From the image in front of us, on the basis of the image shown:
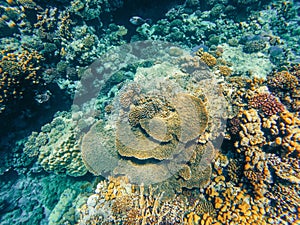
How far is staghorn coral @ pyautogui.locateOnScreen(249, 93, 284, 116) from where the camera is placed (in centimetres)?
379

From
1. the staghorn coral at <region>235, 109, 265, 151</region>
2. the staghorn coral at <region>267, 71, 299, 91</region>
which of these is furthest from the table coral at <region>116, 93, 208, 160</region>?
the staghorn coral at <region>267, 71, 299, 91</region>

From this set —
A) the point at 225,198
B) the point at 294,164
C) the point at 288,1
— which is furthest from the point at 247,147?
the point at 288,1

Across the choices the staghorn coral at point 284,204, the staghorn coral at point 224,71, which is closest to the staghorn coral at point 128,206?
the staghorn coral at point 284,204

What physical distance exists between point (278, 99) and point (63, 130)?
648cm

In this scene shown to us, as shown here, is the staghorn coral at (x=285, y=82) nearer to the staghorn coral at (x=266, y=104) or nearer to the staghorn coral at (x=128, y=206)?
the staghorn coral at (x=266, y=104)

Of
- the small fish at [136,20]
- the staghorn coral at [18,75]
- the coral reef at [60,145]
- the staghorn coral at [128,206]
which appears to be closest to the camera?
the staghorn coral at [128,206]

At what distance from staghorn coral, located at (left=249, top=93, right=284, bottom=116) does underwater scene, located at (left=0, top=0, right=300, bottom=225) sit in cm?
3

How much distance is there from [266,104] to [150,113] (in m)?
2.63

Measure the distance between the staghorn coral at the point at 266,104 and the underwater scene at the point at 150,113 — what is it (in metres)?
0.03

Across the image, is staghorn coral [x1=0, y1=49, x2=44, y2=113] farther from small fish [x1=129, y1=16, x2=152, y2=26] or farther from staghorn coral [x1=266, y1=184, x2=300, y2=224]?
staghorn coral [x1=266, y1=184, x2=300, y2=224]

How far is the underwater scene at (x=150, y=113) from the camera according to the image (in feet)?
12.2

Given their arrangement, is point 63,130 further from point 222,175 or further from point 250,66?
point 250,66

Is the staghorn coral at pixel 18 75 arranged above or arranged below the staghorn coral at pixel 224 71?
below

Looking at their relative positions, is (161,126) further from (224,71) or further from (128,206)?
(224,71)
